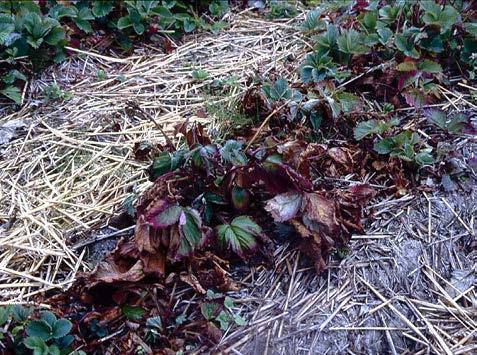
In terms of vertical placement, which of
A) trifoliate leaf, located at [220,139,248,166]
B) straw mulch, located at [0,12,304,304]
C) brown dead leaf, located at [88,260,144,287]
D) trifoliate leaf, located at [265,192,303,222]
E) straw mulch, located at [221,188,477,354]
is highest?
trifoliate leaf, located at [220,139,248,166]

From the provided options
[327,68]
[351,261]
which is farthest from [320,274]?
[327,68]

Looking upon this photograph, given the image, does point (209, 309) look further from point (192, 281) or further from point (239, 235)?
point (239, 235)

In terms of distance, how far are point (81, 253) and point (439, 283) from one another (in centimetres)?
103

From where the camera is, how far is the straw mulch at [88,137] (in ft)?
5.75

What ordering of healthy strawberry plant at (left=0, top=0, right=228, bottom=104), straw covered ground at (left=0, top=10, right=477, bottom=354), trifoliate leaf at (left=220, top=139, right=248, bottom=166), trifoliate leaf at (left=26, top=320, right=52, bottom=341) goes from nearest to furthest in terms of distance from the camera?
1. trifoliate leaf at (left=26, top=320, right=52, bottom=341)
2. straw covered ground at (left=0, top=10, right=477, bottom=354)
3. trifoliate leaf at (left=220, top=139, right=248, bottom=166)
4. healthy strawberry plant at (left=0, top=0, right=228, bottom=104)

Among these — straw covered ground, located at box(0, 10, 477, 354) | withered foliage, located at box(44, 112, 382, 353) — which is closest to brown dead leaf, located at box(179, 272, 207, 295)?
withered foliage, located at box(44, 112, 382, 353)

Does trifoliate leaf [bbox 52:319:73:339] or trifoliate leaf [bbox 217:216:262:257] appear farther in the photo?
trifoliate leaf [bbox 217:216:262:257]

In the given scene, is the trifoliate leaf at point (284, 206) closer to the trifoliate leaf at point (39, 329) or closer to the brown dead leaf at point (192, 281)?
the brown dead leaf at point (192, 281)

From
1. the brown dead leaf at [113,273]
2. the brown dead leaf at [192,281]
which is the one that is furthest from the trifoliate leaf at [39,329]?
the brown dead leaf at [192,281]

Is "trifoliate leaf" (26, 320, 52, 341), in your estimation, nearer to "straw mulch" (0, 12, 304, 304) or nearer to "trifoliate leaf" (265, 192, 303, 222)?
"straw mulch" (0, 12, 304, 304)

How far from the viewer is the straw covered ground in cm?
159

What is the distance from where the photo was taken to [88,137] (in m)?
2.16

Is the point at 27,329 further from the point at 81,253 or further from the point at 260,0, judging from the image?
the point at 260,0

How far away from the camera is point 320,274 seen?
1686 millimetres
